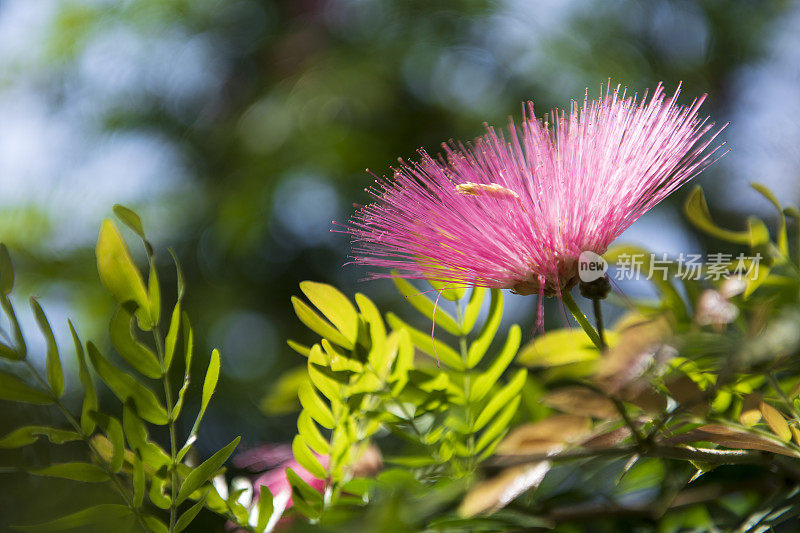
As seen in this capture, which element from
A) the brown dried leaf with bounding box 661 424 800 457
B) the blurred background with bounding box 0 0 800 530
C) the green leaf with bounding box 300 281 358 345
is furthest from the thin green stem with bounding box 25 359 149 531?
the blurred background with bounding box 0 0 800 530

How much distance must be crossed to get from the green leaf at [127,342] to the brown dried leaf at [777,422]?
251 millimetres

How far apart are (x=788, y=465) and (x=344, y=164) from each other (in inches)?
31.6

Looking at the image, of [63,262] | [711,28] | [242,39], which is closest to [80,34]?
[242,39]

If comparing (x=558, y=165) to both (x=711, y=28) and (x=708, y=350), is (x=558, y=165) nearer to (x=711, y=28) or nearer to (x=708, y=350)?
(x=708, y=350)

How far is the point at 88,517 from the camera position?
0.26 meters

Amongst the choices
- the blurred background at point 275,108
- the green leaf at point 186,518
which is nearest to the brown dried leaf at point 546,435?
the green leaf at point 186,518

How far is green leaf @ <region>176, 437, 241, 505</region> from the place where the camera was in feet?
0.85

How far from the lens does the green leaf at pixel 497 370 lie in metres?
0.32

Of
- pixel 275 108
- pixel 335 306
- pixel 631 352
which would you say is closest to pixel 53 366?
pixel 335 306

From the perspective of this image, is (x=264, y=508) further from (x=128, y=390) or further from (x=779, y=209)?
(x=779, y=209)

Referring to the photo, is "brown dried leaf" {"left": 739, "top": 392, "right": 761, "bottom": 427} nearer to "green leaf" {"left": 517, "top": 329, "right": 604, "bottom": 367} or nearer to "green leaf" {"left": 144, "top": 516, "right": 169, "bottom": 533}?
"green leaf" {"left": 517, "top": 329, "right": 604, "bottom": 367}

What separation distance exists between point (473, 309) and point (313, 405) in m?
0.10

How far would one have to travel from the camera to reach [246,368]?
1.01 metres

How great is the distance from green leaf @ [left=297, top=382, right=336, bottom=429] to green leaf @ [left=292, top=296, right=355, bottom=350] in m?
0.02
